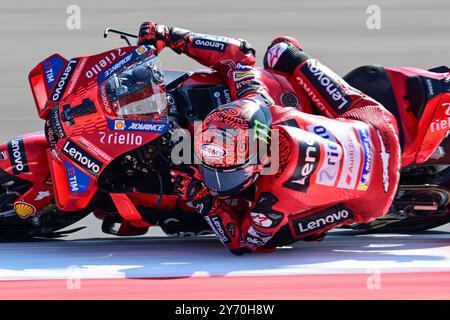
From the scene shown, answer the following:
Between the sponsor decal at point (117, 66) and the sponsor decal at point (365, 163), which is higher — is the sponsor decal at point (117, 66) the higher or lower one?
the higher one

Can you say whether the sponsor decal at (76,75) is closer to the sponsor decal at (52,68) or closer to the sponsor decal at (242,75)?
the sponsor decal at (52,68)

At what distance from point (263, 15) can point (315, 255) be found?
11.5 feet

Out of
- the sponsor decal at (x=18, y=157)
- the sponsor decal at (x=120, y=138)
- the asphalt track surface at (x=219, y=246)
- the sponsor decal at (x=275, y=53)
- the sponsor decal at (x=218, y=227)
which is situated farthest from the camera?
the sponsor decal at (x=275, y=53)

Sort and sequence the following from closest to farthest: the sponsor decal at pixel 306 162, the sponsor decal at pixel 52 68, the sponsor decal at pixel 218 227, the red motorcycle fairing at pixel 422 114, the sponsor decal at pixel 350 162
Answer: the sponsor decal at pixel 306 162
the sponsor decal at pixel 350 162
the sponsor decal at pixel 218 227
the sponsor decal at pixel 52 68
the red motorcycle fairing at pixel 422 114

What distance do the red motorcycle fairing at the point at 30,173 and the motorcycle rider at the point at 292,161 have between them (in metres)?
0.83

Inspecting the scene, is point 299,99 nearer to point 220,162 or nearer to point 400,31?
point 220,162

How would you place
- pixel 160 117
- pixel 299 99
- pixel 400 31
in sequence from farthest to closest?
pixel 400 31 < pixel 299 99 < pixel 160 117

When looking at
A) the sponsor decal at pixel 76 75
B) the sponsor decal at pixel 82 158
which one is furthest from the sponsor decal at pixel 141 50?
the sponsor decal at pixel 82 158

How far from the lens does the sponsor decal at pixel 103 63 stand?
6086 mm

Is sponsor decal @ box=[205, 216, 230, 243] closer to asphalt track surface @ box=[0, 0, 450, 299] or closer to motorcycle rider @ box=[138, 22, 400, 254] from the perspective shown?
motorcycle rider @ box=[138, 22, 400, 254]

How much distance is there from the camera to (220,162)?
18.1 ft

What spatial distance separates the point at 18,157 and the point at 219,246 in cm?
136

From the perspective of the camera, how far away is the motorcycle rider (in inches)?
220
